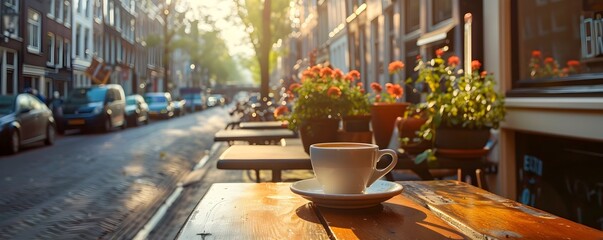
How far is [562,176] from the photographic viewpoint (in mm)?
3709

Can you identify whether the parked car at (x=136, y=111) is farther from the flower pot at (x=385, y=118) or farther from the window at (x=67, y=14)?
the window at (x=67, y=14)

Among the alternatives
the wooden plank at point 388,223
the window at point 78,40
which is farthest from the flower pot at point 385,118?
the wooden plank at point 388,223

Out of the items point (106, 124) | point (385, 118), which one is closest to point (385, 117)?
point (385, 118)

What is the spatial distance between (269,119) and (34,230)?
228 inches

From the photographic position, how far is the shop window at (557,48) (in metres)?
3.37

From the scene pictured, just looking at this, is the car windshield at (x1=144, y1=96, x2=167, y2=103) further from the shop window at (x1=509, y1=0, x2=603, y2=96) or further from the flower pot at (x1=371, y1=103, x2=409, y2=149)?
the flower pot at (x1=371, y1=103, x2=409, y2=149)

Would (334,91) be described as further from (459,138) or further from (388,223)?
(388,223)

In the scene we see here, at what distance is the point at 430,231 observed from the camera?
1.19 m

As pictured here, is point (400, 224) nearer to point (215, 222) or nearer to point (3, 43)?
point (215, 222)

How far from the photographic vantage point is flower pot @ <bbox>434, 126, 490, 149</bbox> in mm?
3053

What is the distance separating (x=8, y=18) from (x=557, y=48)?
3331mm

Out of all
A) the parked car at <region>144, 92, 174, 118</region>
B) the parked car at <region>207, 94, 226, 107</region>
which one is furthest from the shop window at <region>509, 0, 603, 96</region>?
the parked car at <region>207, 94, 226, 107</region>

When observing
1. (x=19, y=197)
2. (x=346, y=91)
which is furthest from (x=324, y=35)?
(x=346, y=91)

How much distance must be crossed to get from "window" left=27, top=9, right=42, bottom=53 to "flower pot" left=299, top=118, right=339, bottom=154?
4.47 ft
